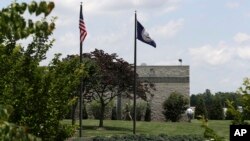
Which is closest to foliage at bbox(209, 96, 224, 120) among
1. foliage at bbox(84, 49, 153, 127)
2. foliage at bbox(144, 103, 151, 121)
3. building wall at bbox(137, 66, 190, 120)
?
building wall at bbox(137, 66, 190, 120)

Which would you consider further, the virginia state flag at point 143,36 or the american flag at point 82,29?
the virginia state flag at point 143,36

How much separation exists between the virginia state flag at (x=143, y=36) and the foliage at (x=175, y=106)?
1605 centimetres

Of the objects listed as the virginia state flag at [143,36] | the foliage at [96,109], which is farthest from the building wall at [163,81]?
the virginia state flag at [143,36]

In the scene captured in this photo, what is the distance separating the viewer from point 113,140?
64.2 feet

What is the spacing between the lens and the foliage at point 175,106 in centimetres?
4256

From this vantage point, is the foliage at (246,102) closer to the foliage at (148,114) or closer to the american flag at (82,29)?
the american flag at (82,29)

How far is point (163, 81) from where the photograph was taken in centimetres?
4794

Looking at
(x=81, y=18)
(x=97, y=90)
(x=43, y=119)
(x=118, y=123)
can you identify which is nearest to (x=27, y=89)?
(x=43, y=119)

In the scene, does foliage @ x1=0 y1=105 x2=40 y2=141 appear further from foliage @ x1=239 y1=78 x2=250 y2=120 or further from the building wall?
the building wall

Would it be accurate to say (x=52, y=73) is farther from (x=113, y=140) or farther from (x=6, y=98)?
(x=113, y=140)

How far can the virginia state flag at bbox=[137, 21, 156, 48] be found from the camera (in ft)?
88.7

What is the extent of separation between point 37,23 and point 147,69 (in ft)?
149

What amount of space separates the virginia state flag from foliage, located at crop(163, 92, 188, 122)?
16048 mm

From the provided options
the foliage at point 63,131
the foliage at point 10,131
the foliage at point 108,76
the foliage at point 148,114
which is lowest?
the foliage at point 63,131
